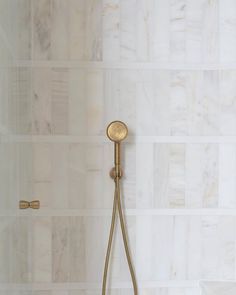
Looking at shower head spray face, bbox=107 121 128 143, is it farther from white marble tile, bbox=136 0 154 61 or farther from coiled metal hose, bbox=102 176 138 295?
white marble tile, bbox=136 0 154 61

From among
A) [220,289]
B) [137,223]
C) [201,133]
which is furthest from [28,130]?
[220,289]

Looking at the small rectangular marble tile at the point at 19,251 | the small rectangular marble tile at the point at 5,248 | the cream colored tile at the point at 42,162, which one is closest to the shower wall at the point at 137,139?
the cream colored tile at the point at 42,162

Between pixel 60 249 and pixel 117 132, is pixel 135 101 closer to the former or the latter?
pixel 117 132

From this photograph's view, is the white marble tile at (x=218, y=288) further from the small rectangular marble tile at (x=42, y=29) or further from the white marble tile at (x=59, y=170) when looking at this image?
the small rectangular marble tile at (x=42, y=29)

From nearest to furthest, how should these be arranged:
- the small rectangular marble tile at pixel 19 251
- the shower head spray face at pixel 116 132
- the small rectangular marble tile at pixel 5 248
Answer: the small rectangular marble tile at pixel 5 248
the small rectangular marble tile at pixel 19 251
the shower head spray face at pixel 116 132

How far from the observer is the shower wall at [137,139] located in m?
1.51

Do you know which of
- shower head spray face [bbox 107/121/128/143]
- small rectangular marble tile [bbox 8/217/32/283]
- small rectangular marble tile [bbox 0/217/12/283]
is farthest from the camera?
shower head spray face [bbox 107/121/128/143]

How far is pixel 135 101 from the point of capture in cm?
154

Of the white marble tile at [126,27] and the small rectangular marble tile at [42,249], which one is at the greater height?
the white marble tile at [126,27]

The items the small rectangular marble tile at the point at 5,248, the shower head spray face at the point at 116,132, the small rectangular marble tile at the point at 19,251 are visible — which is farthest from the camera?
the shower head spray face at the point at 116,132

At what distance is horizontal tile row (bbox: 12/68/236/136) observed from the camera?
1515mm

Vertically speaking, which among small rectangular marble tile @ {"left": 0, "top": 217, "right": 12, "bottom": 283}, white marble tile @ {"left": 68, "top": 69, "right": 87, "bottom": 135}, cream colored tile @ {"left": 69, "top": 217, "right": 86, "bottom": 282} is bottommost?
cream colored tile @ {"left": 69, "top": 217, "right": 86, "bottom": 282}

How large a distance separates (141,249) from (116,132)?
432 mm

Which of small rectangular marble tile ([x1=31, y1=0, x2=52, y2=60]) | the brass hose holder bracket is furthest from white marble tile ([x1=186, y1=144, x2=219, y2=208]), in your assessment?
small rectangular marble tile ([x1=31, y1=0, x2=52, y2=60])
